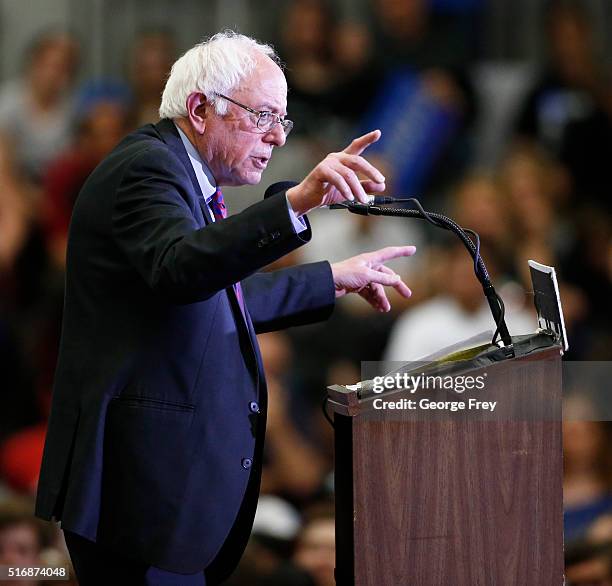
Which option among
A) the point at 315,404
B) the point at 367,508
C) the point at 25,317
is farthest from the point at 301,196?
the point at 25,317

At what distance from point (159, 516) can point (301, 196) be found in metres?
0.56

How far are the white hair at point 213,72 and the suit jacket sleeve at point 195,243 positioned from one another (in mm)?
295

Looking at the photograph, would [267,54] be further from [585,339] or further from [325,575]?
[585,339]

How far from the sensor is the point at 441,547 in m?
1.83

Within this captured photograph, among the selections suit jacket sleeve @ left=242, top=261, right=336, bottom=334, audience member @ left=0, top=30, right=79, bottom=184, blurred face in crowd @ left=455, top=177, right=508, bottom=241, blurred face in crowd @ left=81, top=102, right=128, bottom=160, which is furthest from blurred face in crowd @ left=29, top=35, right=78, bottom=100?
suit jacket sleeve @ left=242, top=261, right=336, bottom=334

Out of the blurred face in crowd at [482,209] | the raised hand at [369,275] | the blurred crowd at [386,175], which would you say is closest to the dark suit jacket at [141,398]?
the raised hand at [369,275]

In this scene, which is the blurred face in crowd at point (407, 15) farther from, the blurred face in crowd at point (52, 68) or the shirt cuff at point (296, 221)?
the shirt cuff at point (296, 221)

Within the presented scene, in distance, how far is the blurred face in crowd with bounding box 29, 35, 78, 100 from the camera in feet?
16.8

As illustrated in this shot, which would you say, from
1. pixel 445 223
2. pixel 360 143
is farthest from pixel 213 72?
pixel 445 223

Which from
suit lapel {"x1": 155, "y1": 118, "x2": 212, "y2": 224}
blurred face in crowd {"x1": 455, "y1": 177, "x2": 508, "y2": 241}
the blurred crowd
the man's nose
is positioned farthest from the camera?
blurred face in crowd {"x1": 455, "y1": 177, "x2": 508, "y2": 241}

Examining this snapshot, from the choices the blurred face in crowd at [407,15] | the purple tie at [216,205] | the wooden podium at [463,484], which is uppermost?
the blurred face in crowd at [407,15]

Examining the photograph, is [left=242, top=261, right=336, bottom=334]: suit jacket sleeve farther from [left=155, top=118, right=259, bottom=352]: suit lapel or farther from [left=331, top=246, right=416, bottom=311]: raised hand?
[left=155, top=118, right=259, bottom=352]: suit lapel

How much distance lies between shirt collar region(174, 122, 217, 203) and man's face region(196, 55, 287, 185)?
0.01 metres

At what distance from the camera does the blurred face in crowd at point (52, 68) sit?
16.8 feet
